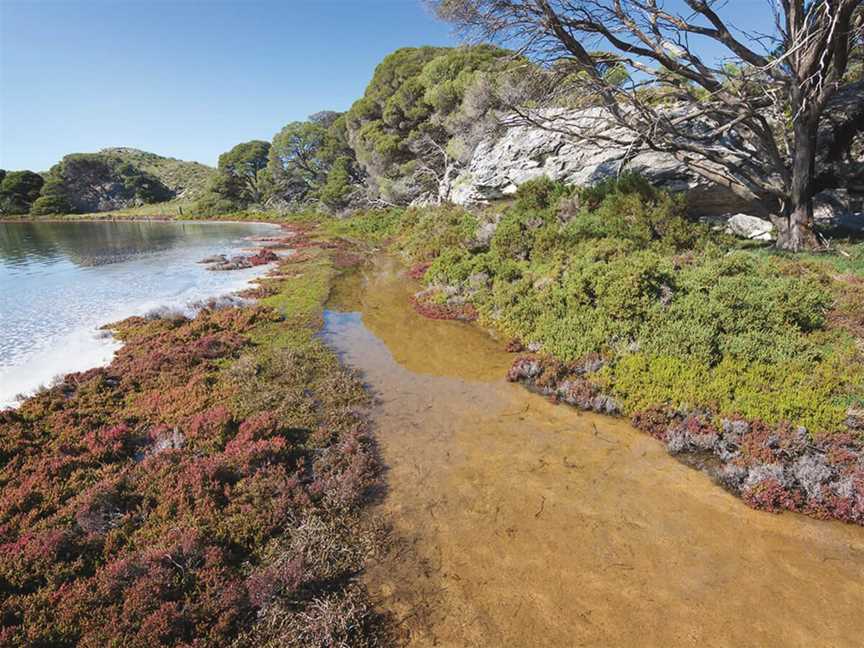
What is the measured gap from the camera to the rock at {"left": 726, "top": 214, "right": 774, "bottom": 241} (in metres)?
17.0

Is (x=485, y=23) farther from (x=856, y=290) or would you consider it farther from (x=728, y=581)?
(x=728, y=581)

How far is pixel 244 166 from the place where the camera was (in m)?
79.0

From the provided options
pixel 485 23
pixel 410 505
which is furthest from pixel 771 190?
pixel 410 505

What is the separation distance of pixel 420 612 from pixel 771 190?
16.8 metres

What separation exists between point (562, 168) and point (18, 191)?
10851cm

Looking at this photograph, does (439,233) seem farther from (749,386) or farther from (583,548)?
(583,548)

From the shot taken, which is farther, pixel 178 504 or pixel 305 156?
Result: pixel 305 156

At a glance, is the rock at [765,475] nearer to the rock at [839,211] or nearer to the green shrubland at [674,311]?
the green shrubland at [674,311]

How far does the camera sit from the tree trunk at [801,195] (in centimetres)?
1285

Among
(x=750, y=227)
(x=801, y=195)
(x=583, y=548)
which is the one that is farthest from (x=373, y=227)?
(x=583, y=548)

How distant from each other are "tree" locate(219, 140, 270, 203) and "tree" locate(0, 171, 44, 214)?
3999 cm

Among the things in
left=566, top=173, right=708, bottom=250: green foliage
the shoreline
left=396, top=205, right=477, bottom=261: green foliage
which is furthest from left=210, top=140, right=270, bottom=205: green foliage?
the shoreline

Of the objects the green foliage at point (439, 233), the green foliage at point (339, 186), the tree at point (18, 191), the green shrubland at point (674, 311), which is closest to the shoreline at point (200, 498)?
the green shrubland at point (674, 311)

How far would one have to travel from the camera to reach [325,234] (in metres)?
40.5
